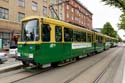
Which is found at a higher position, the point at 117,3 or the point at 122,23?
the point at 117,3

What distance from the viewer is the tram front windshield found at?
12352 millimetres

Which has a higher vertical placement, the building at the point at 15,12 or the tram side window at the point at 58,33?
the building at the point at 15,12

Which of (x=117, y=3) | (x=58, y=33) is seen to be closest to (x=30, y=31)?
(x=58, y=33)

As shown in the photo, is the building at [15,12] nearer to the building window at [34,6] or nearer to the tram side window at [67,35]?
the building window at [34,6]

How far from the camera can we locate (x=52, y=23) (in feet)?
43.6

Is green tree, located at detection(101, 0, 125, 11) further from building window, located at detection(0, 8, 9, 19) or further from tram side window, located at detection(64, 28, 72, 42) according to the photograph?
building window, located at detection(0, 8, 9, 19)

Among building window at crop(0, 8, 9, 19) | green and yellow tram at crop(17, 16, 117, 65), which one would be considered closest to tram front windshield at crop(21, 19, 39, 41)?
green and yellow tram at crop(17, 16, 117, 65)

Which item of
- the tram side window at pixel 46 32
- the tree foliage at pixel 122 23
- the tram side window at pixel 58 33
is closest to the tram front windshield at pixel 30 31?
the tram side window at pixel 46 32

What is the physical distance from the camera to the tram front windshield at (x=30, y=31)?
12.4 meters

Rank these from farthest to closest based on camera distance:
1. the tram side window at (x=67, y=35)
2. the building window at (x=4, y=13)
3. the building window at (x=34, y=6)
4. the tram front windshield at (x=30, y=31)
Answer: the building window at (x=34, y=6) < the building window at (x=4, y=13) < the tram side window at (x=67, y=35) < the tram front windshield at (x=30, y=31)

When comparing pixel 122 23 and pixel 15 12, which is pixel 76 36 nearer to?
pixel 15 12

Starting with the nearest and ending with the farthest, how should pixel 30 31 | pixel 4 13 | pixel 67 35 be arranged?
pixel 30 31
pixel 67 35
pixel 4 13

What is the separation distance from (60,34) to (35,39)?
2594mm

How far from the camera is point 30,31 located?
12.7m
